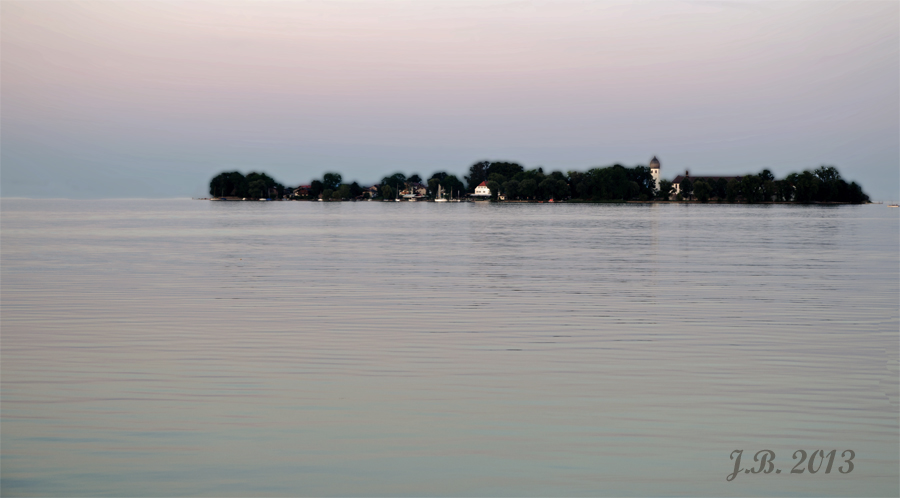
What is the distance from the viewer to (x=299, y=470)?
25.7 feet

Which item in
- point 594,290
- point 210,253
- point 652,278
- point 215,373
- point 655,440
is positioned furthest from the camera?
point 210,253

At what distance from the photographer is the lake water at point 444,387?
25.6 feet

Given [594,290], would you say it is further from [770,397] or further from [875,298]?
[770,397]

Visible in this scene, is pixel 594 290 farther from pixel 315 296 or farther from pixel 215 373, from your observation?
pixel 215 373

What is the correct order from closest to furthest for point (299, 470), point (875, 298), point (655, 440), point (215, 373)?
point (299, 470) < point (655, 440) < point (215, 373) < point (875, 298)

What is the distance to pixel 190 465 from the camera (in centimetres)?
799

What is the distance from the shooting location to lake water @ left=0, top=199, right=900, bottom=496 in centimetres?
780

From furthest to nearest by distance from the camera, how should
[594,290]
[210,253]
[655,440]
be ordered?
Answer: [210,253], [594,290], [655,440]

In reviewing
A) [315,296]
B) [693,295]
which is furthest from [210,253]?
[693,295]

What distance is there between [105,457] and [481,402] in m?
4.58

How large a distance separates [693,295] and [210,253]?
25764 millimetres

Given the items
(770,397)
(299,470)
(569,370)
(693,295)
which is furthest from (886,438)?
(693,295)

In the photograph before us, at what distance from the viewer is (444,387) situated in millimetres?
11070

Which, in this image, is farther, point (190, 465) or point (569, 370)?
point (569, 370)
